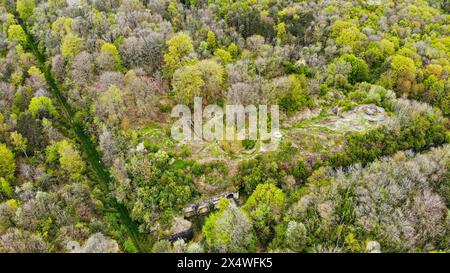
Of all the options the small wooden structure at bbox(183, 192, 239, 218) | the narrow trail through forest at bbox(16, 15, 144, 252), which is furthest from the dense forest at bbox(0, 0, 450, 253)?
the narrow trail through forest at bbox(16, 15, 144, 252)

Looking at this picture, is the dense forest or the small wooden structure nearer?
the dense forest

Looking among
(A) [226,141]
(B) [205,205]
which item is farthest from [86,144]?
(B) [205,205]

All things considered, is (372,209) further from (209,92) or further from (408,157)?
(209,92)

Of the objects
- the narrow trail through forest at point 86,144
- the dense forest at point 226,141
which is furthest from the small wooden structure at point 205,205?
the narrow trail through forest at point 86,144

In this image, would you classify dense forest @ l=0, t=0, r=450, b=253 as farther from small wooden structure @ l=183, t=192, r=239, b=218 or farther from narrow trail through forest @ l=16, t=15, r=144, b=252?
narrow trail through forest @ l=16, t=15, r=144, b=252

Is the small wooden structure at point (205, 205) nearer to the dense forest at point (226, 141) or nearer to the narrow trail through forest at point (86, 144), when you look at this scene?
the dense forest at point (226, 141)

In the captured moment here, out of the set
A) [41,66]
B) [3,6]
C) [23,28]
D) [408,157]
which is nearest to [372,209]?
[408,157]

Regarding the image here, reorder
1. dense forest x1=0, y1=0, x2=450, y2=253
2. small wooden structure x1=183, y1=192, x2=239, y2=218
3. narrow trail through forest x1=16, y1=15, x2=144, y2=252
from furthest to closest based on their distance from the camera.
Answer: narrow trail through forest x1=16, y1=15, x2=144, y2=252 < small wooden structure x1=183, y1=192, x2=239, y2=218 < dense forest x1=0, y1=0, x2=450, y2=253
